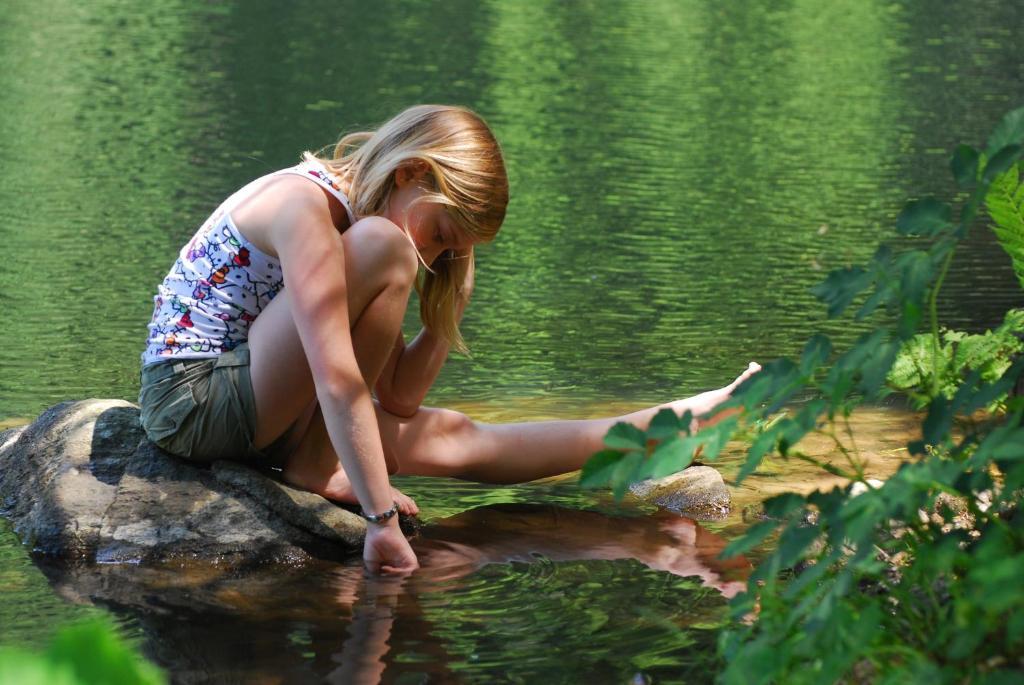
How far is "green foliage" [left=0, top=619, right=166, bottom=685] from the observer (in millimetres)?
713

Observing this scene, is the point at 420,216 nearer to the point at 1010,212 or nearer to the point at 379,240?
the point at 379,240

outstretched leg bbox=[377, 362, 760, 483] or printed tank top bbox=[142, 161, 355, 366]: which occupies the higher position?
printed tank top bbox=[142, 161, 355, 366]

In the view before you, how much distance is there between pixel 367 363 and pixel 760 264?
4.80 meters

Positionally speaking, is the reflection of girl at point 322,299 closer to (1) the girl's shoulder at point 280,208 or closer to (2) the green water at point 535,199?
(1) the girl's shoulder at point 280,208

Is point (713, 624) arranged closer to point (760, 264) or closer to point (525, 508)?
point (525, 508)

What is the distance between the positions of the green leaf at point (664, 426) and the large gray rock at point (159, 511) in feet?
5.97

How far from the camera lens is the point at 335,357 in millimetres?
3381

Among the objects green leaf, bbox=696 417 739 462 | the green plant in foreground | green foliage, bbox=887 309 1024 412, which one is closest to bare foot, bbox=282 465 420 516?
green foliage, bbox=887 309 1024 412

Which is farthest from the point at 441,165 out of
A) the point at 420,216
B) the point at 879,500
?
the point at 879,500

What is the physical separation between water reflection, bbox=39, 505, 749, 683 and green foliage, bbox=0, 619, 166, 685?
6.98 feet

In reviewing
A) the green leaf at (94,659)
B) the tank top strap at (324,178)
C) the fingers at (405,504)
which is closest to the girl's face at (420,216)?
the tank top strap at (324,178)

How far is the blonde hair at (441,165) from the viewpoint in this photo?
11.8 ft

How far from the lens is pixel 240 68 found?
51.0ft

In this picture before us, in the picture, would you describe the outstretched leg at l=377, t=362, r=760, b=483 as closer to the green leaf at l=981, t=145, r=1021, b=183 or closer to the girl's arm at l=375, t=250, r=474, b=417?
the girl's arm at l=375, t=250, r=474, b=417
